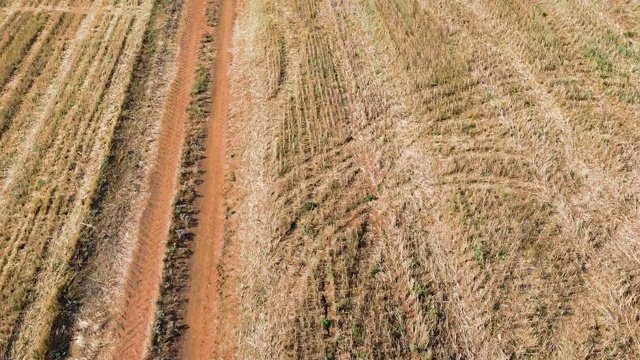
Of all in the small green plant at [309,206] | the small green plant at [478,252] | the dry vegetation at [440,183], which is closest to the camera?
the dry vegetation at [440,183]

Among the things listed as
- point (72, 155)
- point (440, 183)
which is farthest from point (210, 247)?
point (440, 183)

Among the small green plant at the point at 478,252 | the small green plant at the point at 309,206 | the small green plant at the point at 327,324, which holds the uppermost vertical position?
the small green plant at the point at 309,206

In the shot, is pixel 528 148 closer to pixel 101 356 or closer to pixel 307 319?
pixel 307 319

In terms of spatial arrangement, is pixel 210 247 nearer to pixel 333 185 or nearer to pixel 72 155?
pixel 333 185

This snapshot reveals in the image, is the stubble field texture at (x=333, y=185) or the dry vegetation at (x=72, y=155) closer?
the stubble field texture at (x=333, y=185)

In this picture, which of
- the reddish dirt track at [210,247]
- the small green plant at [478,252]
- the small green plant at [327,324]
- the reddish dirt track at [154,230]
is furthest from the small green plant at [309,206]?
the small green plant at [478,252]

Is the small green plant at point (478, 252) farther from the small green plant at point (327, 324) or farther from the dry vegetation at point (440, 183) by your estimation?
the small green plant at point (327, 324)

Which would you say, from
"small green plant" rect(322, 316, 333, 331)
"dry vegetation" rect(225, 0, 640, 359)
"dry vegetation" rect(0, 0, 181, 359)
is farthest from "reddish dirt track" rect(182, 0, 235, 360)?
"small green plant" rect(322, 316, 333, 331)
